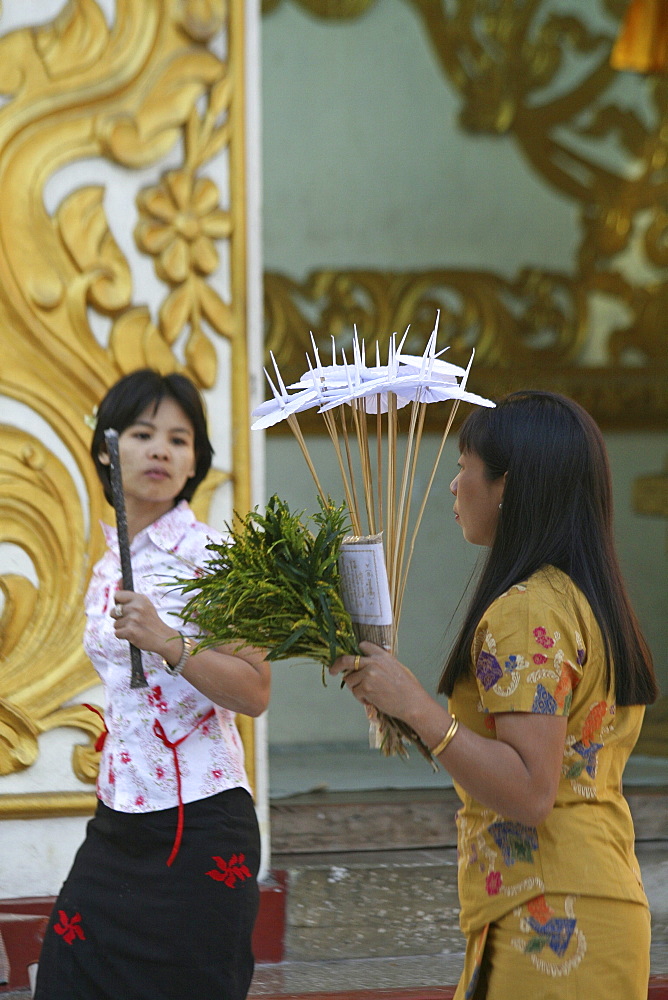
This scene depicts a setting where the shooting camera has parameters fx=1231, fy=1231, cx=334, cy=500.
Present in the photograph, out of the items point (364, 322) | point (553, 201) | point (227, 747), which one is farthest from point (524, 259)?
point (227, 747)

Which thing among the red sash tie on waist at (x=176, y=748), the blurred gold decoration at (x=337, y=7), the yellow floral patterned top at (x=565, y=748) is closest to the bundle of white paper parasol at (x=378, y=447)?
the yellow floral patterned top at (x=565, y=748)

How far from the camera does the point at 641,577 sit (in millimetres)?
4973

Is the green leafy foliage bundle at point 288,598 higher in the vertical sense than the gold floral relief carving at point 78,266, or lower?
lower

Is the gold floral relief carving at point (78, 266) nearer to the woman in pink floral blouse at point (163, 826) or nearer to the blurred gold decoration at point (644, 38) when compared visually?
the woman in pink floral blouse at point (163, 826)

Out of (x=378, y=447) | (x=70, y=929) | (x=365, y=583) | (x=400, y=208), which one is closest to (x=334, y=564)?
(x=365, y=583)

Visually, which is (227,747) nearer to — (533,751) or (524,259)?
(533,751)

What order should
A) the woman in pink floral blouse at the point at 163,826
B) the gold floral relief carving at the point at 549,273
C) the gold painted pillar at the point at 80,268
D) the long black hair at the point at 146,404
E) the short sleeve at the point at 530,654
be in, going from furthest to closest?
the gold floral relief carving at the point at 549,273, the gold painted pillar at the point at 80,268, the long black hair at the point at 146,404, the woman in pink floral blouse at the point at 163,826, the short sleeve at the point at 530,654

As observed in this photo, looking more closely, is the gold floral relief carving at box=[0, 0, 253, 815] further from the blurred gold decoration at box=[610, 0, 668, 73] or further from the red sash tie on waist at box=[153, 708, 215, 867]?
the blurred gold decoration at box=[610, 0, 668, 73]

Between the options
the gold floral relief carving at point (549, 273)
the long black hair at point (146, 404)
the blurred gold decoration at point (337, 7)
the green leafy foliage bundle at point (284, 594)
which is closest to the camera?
the green leafy foliage bundle at point (284, 594)

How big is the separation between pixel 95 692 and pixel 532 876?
1.83 meters

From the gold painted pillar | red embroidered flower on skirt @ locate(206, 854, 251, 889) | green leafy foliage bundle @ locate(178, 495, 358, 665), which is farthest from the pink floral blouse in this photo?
the gold painted pillar

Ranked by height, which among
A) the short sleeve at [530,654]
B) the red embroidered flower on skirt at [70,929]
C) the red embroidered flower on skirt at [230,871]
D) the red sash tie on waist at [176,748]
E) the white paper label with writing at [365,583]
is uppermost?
the white paper label with writing at [365,583]

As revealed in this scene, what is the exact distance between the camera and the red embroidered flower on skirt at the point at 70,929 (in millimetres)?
2234

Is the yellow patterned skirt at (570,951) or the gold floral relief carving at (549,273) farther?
the gold floral relief carving at (549,273)
